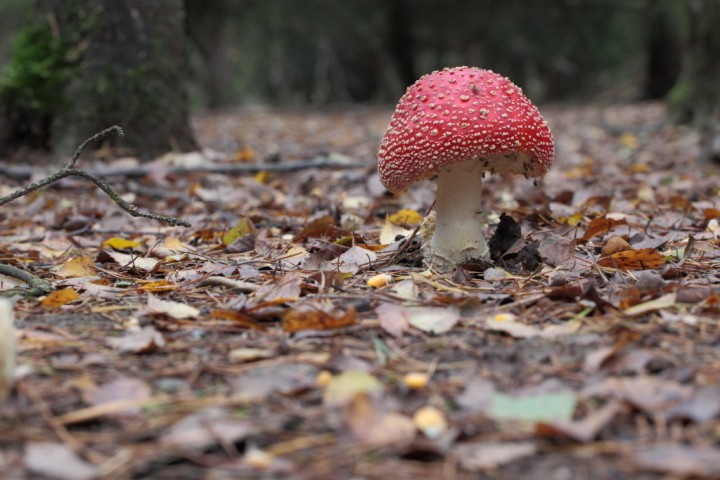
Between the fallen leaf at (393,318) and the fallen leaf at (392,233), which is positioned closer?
the fallen leaf at (393,318)

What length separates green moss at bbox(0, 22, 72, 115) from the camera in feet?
18.2

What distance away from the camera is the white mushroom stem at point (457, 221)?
3.11 metres

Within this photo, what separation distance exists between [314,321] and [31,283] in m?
1.18

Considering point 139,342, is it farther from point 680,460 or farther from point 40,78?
point 40,78

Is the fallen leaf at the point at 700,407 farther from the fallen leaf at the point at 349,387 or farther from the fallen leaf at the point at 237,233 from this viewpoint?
the fallen leaf at the point at 237,233

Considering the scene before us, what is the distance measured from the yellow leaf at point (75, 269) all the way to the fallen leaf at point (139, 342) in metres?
0.93

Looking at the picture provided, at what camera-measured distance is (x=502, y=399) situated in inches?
67.3

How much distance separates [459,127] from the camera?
275 cm

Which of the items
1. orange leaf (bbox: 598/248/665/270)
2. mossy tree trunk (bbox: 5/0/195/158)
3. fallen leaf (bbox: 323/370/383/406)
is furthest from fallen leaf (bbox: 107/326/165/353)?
mossy tree trunk (bbox: 5/0/195/158)

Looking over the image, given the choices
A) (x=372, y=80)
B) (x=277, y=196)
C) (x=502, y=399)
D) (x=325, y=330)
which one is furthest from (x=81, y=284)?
(x=372, y=80)

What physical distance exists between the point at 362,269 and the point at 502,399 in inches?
54.6

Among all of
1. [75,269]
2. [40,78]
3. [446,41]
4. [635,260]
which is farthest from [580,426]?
[446,41]

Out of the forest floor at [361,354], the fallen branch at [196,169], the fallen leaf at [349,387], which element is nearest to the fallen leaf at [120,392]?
the forest floor at [361,354]

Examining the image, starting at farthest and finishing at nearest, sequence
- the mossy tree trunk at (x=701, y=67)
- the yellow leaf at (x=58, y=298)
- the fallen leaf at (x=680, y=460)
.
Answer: the mossy tree trunk at (x=701, y=67), the yellow leaf at (x=58, y=298), the fallen leaf at (x=680, y=460)
